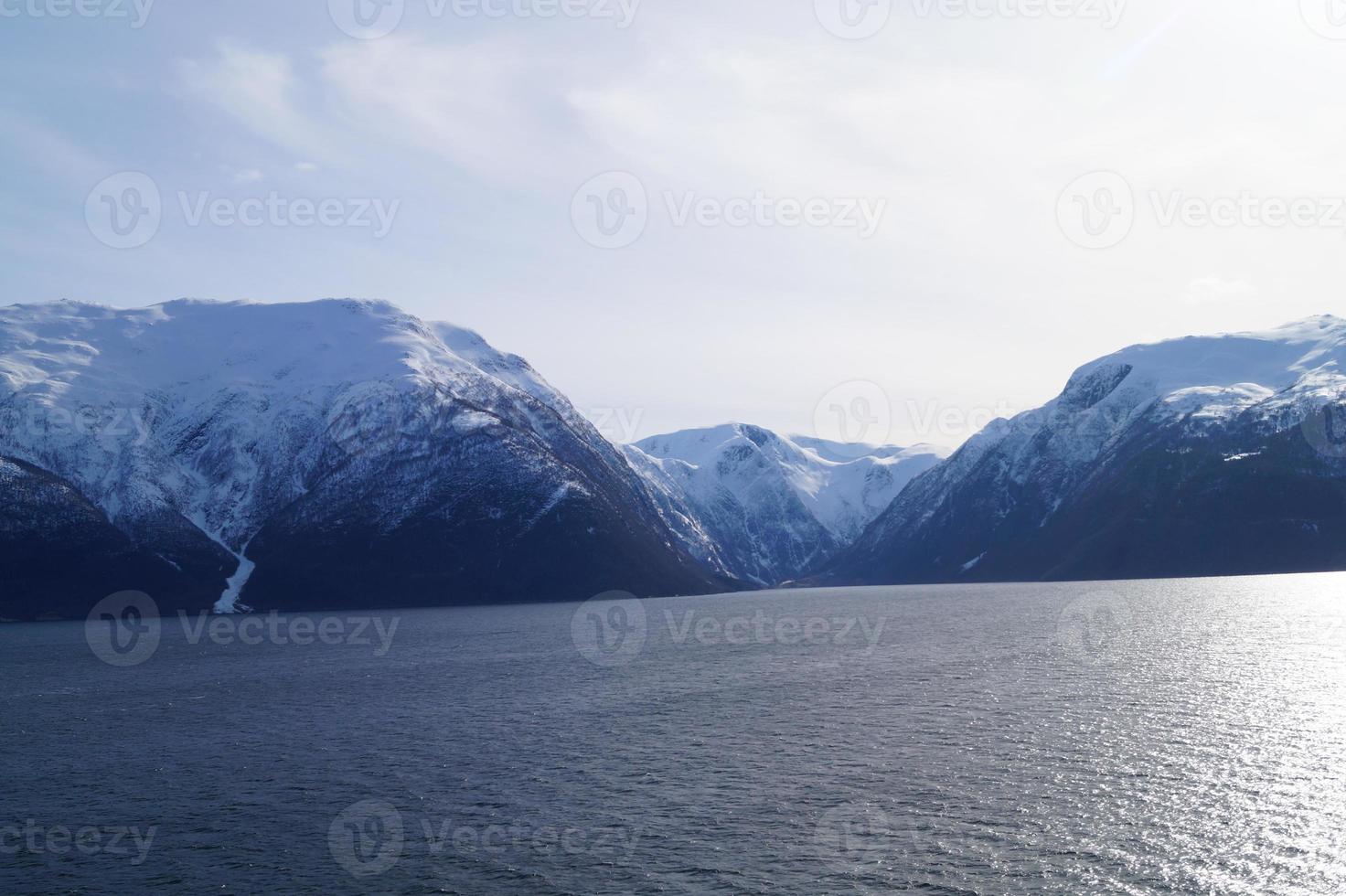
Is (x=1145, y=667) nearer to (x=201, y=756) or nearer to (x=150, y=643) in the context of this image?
(x=201, y=756)

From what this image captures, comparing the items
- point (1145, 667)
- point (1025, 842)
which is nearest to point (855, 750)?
point (1025, 842)

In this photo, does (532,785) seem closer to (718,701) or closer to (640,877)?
(640,877)

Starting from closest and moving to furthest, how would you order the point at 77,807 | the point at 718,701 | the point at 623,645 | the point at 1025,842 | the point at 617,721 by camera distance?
the point at 1025,842 < the point at 77,807 < the point at 617,721 < the point at 718,701 < the point at 623,645

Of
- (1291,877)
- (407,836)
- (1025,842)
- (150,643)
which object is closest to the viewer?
(1291,877)

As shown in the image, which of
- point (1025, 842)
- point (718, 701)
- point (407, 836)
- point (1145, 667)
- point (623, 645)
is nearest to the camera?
point (1025, 842)

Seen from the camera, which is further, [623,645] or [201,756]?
[623,645]

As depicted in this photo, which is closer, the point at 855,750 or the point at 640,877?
the point at 640,877

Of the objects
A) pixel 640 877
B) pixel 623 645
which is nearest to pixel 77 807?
pixel 640 877
